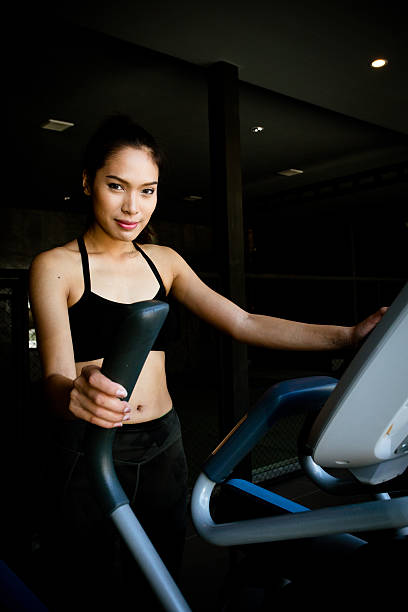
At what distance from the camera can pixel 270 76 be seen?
377 centimetres

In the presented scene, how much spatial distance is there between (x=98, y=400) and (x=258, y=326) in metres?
0.74

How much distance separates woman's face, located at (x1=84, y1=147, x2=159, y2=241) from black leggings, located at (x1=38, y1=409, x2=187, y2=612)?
0.48 m

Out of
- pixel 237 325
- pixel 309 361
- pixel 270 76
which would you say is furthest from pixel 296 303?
pixel 237 325

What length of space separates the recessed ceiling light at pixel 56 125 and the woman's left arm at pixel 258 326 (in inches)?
166

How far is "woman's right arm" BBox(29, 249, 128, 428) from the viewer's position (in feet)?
1.84

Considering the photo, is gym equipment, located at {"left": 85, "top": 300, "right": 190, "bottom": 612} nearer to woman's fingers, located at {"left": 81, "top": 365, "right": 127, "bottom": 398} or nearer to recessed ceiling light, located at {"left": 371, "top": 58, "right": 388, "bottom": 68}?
woman's fingers, located at {"left": 81, "top": 365, "right": 127, "bottom": 398}

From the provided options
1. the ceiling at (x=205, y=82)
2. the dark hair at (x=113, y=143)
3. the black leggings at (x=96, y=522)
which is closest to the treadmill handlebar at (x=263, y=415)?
the black leggings at (x=96, y=522)

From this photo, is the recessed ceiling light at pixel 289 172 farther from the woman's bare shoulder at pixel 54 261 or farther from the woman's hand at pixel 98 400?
the woman's hand at pixel 98 400

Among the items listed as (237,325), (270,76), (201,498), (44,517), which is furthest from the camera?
(270,76)

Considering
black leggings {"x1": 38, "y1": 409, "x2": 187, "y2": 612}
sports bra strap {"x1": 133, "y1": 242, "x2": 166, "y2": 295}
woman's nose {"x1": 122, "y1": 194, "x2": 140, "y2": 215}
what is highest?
woman's nose {"x1": 122, "y1": 194, "x2": 140, "y2": 215}

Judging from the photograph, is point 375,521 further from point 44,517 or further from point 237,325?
point 44,517

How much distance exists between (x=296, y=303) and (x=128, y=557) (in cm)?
951

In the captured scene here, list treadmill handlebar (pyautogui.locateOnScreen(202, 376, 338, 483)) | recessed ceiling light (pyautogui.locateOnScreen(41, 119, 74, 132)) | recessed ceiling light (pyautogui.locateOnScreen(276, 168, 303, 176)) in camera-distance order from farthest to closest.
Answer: recessed ceiling light (pyautogui.locateOnScreen(276, 168, 303, 176)) → recessed ceiling light (pyautogui.locateOnScreen(41, 119, 74, 132)) → treadmill handlebar (pyautogui.locateOnScreen(202, 376, 338, 483))

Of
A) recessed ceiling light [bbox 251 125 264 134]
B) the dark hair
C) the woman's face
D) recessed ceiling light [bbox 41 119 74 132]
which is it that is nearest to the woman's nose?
the woman's face
